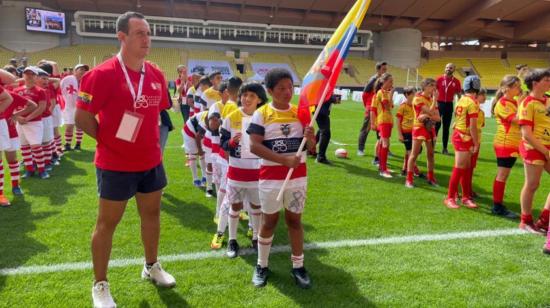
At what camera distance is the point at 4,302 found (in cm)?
334

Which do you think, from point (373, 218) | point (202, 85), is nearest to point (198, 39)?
point (202, 85)

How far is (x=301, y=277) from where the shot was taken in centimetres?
367

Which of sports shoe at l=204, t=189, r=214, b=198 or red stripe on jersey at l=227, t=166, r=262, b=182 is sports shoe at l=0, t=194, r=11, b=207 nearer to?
sports shoe at l=204, t=189, r=214, b=198

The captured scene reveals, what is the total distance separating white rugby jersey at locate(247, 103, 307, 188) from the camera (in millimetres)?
3381

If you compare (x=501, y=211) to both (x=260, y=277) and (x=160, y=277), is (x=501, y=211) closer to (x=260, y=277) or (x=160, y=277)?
(x=260, y=277)

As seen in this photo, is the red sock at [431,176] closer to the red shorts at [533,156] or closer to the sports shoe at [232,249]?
the red shorts at [533,156]

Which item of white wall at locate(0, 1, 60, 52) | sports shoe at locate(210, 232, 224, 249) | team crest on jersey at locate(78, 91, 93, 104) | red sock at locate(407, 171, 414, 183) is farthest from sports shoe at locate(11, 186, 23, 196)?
white wall at locate(0, 1, 60, 52)

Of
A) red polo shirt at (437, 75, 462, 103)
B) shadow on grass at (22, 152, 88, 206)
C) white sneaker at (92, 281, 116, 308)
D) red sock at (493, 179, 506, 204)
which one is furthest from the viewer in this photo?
red polo shirt at (437, 75, 462, 103)

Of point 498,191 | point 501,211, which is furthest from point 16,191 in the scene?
point 501,211

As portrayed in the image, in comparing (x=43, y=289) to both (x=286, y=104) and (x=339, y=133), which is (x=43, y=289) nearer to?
(x=286, y=104)

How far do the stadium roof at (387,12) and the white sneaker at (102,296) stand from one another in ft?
128

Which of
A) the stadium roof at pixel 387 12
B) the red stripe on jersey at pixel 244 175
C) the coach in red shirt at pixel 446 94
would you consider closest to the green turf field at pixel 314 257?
the red stripe on jersey at pixel 244 175

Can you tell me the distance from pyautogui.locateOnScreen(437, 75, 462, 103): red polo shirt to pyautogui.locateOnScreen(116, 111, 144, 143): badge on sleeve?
9.16 metres

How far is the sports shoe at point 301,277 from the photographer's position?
3.62 metres
